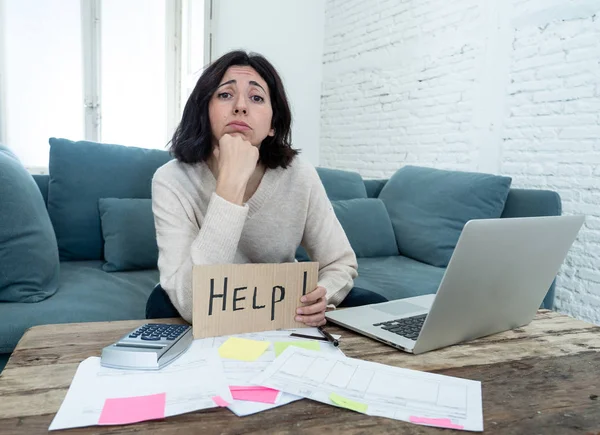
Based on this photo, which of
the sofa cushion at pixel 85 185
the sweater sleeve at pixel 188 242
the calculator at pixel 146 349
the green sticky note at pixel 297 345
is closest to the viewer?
the calculator at pixel 146 349

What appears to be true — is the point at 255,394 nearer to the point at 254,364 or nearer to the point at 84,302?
the point at 254,364

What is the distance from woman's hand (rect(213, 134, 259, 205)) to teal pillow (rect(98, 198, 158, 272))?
34.5 inches

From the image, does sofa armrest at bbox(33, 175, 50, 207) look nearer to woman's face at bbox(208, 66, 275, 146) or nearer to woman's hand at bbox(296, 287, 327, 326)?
woman's face at bbox(208, 66, 275, 146)

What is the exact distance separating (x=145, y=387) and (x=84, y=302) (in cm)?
106

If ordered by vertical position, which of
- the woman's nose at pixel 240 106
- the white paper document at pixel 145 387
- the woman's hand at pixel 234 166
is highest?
the woman's nose at pixel 240 106

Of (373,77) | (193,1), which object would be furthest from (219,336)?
(193,1)

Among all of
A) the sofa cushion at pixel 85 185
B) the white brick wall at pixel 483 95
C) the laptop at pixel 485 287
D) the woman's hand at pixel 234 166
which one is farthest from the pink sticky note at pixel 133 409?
the white brick wall at pixel 483 95

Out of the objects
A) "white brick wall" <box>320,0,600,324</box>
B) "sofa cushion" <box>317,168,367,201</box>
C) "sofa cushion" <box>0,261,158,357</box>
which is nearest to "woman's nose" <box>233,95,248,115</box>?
"sofa cushion" <box>0,261,158,357</box>

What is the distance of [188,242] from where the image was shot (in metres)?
1.20

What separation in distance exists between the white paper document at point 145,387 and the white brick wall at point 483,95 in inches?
84.6

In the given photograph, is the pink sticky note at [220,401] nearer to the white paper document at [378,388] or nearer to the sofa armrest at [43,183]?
the white paper document at [378,388]

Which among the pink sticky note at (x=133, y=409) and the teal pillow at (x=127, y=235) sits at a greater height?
the pink sticky note at (x=133, y=409)

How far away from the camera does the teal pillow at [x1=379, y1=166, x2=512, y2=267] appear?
2285mm

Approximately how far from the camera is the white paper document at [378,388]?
64cm
